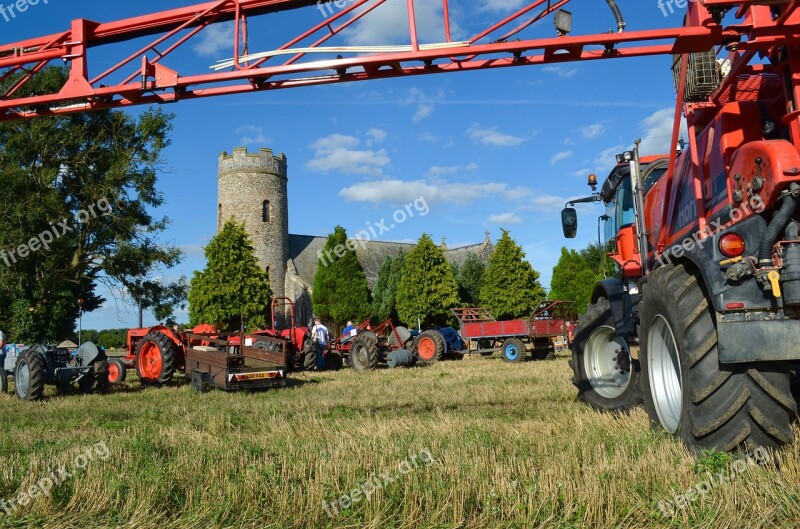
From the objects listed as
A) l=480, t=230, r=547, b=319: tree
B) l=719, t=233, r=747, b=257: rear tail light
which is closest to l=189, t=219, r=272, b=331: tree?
l=480, t=230, r=547, b=319: tree

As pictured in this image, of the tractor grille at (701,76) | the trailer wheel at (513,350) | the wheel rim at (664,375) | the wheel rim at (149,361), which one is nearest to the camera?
the wheel rim at (664,375)

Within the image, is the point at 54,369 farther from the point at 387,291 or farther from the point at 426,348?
the point at 387,291

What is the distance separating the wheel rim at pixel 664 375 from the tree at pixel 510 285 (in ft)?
106

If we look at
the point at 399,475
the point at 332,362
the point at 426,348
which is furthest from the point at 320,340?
the point at 399,475

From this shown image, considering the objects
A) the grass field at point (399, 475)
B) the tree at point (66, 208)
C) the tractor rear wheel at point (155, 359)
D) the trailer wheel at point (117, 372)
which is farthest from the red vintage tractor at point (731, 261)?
the tree at point (66, 208)

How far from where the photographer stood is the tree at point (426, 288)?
127 ft

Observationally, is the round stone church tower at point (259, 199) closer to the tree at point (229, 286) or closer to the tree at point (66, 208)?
the tree at point (229, 286)

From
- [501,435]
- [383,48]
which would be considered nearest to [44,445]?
[501,435]

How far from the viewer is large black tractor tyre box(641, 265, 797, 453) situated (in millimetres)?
3664

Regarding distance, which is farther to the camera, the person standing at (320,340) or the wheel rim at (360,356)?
the wheel rim at (360,356)

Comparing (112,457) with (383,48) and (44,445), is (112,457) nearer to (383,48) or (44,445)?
(44,445)

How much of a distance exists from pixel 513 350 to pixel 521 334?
685 mm

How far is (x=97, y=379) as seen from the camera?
1155cm

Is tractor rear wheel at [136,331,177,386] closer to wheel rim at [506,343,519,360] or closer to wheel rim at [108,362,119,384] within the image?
wheel rim at [108,362,119,384]
